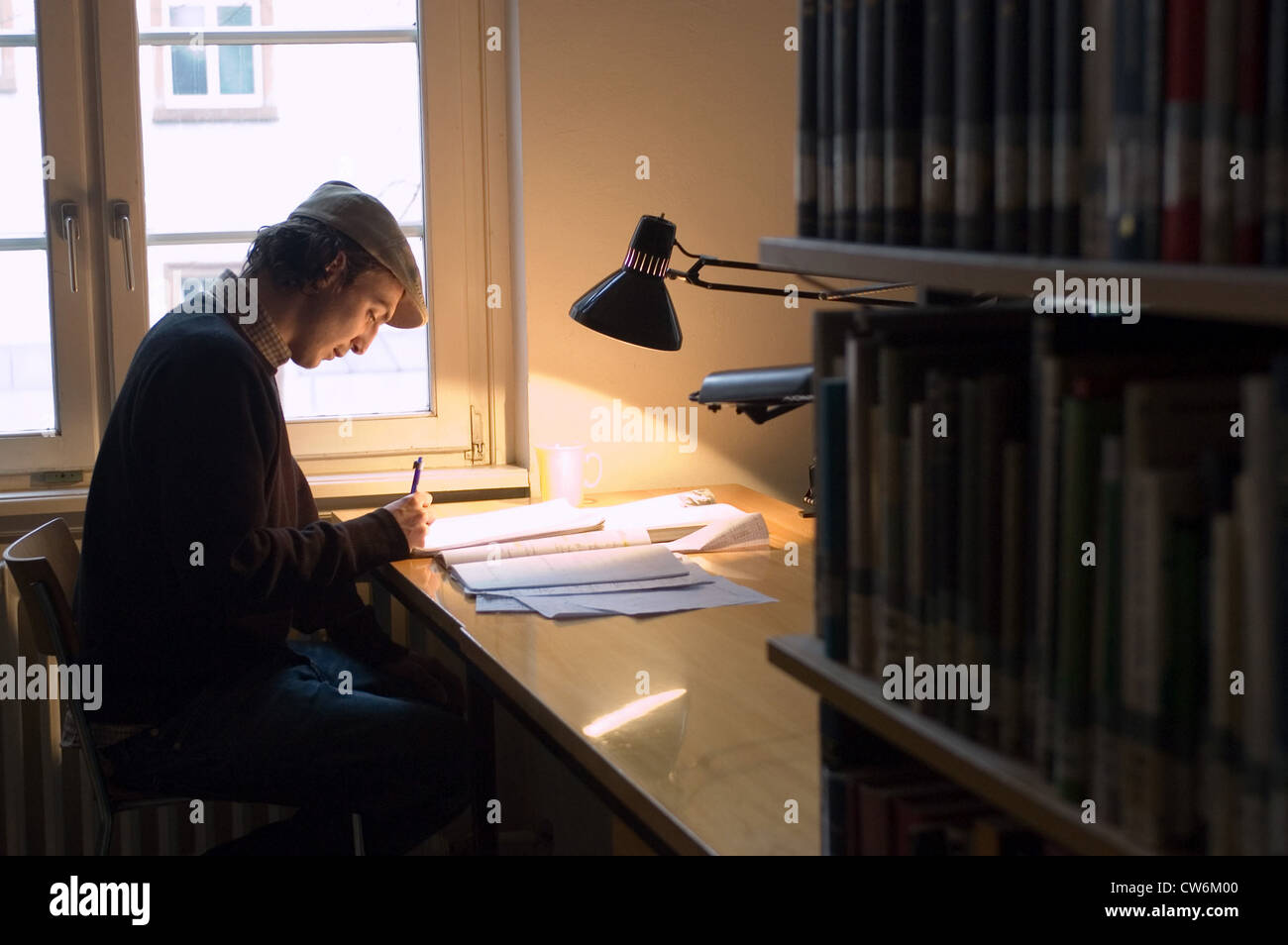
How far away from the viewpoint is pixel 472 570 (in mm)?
2023

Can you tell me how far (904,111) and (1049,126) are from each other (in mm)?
142

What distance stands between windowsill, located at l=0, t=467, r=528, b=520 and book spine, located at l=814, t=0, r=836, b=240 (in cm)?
172

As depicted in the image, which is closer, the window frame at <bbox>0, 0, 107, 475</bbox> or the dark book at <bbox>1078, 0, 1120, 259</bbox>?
the dark book at <bbox>1078, 0, 1120, 259</bbox>

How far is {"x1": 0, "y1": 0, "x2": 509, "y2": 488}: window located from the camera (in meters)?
2.50

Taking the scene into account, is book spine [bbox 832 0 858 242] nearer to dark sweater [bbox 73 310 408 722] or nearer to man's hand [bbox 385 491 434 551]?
dark sweater [bbox 73 310 408 722]

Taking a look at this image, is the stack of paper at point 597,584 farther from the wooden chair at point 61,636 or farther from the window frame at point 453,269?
the window frame at point 453,269

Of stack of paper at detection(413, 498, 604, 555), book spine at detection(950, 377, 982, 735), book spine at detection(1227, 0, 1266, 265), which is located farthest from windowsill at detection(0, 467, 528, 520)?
book spine at detection(1227, 0, 1266, 265)

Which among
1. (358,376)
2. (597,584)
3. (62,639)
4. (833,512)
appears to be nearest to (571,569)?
(597,584)

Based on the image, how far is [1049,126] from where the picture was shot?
2.61ft

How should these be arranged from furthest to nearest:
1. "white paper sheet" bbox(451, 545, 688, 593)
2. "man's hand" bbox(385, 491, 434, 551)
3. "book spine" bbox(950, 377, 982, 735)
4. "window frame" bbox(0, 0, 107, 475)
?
"window frame" bbox(0, 0, 107, 475), "man's hand" bbox(385, 491, 434, 551), "white paper sheet" bbox(451, 545, 688, 593), "book spine" bbox(950, 377, 982, 735)

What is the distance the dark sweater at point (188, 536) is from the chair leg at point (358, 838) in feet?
0.87

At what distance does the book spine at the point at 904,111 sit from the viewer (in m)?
0.91
